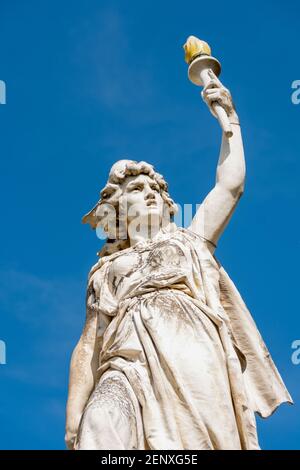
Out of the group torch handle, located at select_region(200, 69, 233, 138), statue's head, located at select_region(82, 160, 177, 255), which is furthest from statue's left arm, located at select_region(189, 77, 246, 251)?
statue's head, located at select_region(82, 160, 177, 255)

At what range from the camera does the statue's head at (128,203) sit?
13250 mm

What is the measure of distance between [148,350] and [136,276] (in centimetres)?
126

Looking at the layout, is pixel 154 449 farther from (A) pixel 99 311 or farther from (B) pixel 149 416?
(A) pixel 99 311

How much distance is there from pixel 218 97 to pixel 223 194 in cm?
113

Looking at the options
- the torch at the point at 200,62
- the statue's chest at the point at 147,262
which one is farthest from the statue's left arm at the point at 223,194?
the torch at the point at 200,62

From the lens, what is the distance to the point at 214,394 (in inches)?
434

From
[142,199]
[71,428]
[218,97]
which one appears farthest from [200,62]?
[71,428]

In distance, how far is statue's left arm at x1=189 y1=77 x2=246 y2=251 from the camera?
12734 mm

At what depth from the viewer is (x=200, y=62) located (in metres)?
13.6

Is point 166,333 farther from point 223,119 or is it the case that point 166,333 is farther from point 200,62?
point 200,62

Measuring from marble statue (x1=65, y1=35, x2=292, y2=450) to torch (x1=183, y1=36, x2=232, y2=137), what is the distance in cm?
10

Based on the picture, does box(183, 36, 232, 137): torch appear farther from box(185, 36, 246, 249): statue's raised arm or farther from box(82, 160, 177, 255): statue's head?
box(82, 160, 177, 255): statue's head

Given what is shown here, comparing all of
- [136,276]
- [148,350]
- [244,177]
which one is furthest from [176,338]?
[244,177]

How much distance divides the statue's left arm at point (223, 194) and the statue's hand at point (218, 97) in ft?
1.03
